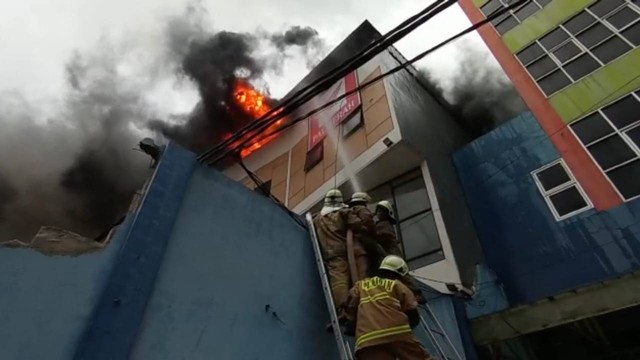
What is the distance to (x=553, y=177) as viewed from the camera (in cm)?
827

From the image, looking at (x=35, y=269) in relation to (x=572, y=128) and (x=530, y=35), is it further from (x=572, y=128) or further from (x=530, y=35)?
(x=530, y=35)

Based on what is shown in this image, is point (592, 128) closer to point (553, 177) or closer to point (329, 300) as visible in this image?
point (553, 177)

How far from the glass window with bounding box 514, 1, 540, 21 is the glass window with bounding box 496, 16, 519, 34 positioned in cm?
17

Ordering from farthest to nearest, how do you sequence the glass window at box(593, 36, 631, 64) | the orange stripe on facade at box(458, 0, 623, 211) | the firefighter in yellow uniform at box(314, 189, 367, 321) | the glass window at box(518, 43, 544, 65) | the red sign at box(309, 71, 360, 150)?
the red sign at box(309, 71, 360, 150) < the glass window at box(518, 43, 544, 65) < the glass window at box(593, 36, 631, 64) < the orange stripe on facade at box(458, 0, 623, 211) < the firefighter in yellow uniform at box(314, 189, 367, 321)

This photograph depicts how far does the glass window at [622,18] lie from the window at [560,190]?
385 cm

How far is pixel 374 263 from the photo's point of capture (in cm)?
485

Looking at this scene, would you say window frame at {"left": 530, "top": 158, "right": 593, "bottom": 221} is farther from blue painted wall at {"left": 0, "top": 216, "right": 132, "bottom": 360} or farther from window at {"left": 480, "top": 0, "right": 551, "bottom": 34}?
blue painted wall at {"left": 0, "top": 216, "right": 132, "bottom": 360}

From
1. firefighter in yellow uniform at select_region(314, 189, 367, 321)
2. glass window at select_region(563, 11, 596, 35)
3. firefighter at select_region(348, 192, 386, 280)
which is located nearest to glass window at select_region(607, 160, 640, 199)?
glass window at select_region(563, 11, 596, 35)

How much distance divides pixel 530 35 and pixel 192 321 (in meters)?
11.8

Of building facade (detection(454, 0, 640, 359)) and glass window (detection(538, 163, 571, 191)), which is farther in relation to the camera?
glass window (detection(538, 163, 571, 191))

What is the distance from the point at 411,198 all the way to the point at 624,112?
4.92 m

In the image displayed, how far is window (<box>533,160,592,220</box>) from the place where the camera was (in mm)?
7699

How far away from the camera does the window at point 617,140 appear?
280 inches

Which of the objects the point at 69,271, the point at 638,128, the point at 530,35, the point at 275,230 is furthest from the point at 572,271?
the point at 69,271
